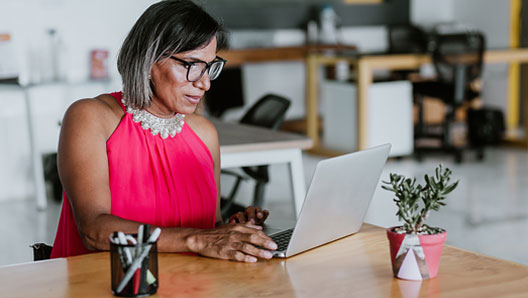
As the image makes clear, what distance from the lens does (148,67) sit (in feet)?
5.67

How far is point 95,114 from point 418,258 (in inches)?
33.4

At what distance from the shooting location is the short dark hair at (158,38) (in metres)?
1.70

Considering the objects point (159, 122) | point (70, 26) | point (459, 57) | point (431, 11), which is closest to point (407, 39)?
point (431, 11)

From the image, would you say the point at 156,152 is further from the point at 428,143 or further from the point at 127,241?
the point at 428,143

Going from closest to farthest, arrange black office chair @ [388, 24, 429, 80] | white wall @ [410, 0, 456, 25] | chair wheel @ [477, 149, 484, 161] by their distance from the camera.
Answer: chair wheel @ [477, 149, 484, 161], black office chair @ [388, 24, 429, 80], white wall @ [410, 0, 456, 25]

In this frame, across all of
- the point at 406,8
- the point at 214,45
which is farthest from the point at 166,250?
the point at 406,8

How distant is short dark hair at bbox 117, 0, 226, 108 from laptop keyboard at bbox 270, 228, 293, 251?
469 millimetres

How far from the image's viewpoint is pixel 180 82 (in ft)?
5.67

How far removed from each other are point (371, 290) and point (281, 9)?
6.76 m

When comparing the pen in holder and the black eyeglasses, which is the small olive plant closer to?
the pen in holder

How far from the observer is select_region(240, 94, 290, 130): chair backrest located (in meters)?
3.51

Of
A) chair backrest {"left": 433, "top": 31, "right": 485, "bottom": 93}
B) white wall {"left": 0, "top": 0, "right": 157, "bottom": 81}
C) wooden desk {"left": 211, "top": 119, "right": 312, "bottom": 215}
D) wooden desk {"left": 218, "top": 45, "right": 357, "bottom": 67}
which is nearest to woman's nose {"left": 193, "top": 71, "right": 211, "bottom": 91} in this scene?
wooden desk {"left": 211, "top": 119, "right": 312, "bottom": 215}

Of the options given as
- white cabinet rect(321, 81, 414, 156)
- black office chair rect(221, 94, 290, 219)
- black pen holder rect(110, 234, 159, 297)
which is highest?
black pen holder rect(110, 234, 159, 297)

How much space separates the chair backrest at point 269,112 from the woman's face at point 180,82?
68.6 inches
